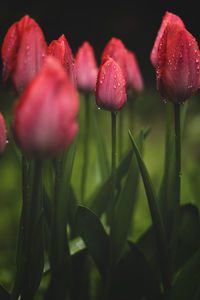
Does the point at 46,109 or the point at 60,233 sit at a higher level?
the point at 46,109

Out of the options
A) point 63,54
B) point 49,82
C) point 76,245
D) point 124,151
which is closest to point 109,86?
point 63,54

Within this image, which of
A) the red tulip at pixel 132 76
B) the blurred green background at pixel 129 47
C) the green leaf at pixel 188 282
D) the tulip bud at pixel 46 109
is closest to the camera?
the tulip bud at pixel 46 109

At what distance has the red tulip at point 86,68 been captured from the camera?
0.86 metres

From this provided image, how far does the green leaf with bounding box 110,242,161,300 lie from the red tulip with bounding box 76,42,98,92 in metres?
0.37

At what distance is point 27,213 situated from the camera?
2.03 ft

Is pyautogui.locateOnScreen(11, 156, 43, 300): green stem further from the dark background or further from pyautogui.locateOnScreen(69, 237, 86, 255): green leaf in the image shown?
the dark background

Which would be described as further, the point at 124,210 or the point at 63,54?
the point at 124,210

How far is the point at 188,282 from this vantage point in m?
0.69

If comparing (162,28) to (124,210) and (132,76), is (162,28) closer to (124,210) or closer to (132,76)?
(132,76)

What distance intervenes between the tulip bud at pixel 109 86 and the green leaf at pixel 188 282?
292 millimetres

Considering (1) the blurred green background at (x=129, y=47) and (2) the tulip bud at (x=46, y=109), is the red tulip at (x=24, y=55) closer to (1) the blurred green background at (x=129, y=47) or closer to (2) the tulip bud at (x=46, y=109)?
(2) the tulip bud at (x=46, y=109)

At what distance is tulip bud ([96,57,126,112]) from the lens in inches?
24.5

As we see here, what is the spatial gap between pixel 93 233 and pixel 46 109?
1.15ft

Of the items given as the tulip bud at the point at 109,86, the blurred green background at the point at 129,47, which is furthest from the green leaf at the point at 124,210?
the blurred green background at the point at 129,47
